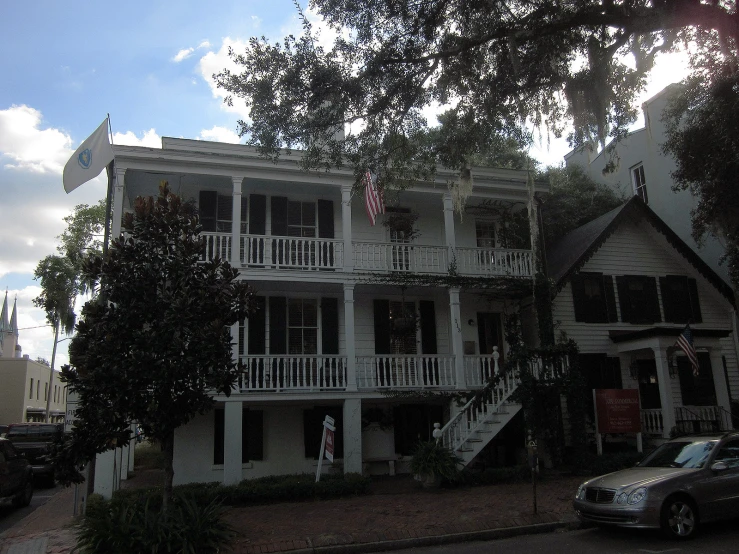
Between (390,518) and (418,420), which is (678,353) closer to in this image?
(418,420)

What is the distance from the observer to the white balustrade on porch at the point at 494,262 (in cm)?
1731

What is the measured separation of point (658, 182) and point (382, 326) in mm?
13156

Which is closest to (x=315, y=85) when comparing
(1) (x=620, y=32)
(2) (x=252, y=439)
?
(1) (x=620, y=32)

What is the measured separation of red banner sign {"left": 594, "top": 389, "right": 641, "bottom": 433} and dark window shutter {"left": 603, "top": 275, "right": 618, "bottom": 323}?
3.67 meters

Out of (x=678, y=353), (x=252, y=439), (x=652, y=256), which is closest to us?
(x=252, y=439)

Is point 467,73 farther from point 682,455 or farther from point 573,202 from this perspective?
point 573,202

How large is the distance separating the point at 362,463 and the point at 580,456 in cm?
546

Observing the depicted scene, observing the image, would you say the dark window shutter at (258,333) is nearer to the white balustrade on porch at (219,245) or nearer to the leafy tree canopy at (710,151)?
the white balustrade on porch at (219,245)

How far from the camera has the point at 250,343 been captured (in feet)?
53.5

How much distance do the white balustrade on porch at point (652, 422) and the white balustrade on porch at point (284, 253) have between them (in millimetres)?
9342

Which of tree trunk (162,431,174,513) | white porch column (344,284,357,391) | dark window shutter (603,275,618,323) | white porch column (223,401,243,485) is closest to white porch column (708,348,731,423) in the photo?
dark window shutter (603,275,618,323)

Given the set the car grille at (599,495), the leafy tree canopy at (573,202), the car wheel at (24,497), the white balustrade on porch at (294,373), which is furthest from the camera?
the leafy tree canopy at (573,202)

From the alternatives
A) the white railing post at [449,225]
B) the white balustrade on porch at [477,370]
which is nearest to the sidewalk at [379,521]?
the white balustrade on porch at [477,370]

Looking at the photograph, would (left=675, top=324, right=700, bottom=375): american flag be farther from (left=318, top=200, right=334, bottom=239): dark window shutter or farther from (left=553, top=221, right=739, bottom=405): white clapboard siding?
(left=318, top=200, right=334, bottom=239): dark window shutter
